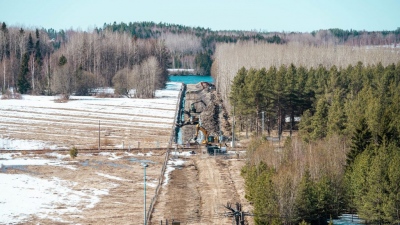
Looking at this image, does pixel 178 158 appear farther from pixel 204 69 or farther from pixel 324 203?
pixel 204 69

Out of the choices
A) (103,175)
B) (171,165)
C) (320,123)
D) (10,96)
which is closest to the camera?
(103,175)

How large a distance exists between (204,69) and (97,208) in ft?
488

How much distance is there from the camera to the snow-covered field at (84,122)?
5488 cm

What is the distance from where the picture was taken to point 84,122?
66125mm

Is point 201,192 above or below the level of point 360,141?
below

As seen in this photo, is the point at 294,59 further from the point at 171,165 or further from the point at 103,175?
the point at 103,175

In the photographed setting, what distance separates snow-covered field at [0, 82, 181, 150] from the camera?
180 feet

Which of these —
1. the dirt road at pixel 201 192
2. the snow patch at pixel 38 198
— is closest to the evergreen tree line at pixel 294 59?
the dirt road at pixel 201 192

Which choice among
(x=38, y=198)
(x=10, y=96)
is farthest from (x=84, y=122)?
(x=38, y=198)

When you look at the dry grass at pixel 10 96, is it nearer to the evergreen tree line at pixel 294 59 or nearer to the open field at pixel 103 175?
the open field at pixel 103 175

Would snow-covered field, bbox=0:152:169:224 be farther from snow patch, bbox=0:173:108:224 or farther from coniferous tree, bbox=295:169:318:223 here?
coniferous tree, bbox=295:169:318:223

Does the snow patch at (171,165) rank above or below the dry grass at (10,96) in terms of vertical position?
below

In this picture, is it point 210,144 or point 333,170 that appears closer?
point 333,170

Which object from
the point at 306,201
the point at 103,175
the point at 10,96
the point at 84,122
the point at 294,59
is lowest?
the point at 103,175
